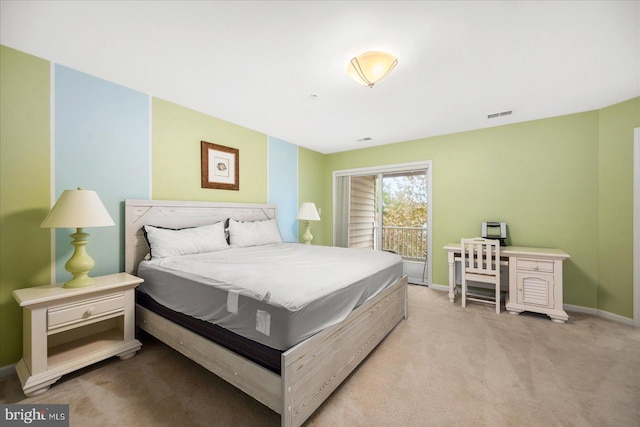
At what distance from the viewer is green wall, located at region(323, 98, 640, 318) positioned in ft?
9.35

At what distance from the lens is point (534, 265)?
2938 mm

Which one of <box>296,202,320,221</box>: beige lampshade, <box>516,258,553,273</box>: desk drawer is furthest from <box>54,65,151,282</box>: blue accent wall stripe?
<box>516,258,553,273</box>: desk drawer

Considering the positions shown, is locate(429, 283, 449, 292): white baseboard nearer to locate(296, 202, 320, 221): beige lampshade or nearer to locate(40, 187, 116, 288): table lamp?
locate(296, 202, 320, 221): beige lampshade

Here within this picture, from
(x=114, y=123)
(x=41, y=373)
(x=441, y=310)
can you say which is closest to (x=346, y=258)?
(x=441, y=310)

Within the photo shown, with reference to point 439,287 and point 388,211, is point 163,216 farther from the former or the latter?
point 439,287

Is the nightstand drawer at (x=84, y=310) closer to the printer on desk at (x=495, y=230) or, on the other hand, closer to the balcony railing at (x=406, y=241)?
the balcony railing at (x=406, y=241)

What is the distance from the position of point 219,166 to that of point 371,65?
236 centimetres

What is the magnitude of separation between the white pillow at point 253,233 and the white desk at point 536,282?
3041 millimetres

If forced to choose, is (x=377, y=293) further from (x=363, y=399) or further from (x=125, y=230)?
(x=125, y=230)

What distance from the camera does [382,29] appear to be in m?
1.71

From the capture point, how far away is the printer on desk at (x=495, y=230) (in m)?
3.47

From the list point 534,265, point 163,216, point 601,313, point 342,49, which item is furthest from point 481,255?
point 163,216

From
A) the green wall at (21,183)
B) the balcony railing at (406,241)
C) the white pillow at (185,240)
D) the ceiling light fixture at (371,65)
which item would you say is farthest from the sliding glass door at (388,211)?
the green wall at (21,183)

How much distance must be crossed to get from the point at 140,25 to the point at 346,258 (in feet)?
8.00
